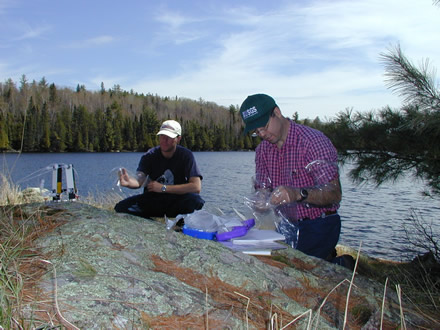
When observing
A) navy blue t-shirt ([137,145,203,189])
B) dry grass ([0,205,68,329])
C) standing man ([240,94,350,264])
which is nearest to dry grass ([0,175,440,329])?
dry grass ([0,205,68,329])

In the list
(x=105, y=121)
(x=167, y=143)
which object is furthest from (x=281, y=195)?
(x=105, y=121)

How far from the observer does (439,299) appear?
205cm

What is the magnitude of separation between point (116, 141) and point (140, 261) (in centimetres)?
7858

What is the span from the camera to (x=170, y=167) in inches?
245

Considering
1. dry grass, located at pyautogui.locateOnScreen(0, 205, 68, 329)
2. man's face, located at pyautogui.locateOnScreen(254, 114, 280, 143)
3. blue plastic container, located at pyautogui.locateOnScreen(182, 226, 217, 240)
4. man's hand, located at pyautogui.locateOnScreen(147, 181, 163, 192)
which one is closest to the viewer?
dry grass, located at pyautogui.locateOnScreen(0, 205, 68, 329)

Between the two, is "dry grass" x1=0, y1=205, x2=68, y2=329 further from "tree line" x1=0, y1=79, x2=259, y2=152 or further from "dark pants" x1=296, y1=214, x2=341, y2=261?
"tree line" x1=0, y1=79, x2=259, y2=152

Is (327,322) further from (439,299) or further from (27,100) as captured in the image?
(27,100)

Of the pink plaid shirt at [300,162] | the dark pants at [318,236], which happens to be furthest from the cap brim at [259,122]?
the dark pants at [318,236]

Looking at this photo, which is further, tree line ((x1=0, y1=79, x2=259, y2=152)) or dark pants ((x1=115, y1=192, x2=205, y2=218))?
tree line ((x1=0, y1=79, x2=259, y2=152))

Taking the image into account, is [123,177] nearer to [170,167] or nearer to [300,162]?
[170,167]

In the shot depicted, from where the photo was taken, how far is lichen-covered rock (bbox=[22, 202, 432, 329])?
4.17ft

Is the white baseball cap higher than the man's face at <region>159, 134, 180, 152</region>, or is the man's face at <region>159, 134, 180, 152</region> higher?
the white baseball cap

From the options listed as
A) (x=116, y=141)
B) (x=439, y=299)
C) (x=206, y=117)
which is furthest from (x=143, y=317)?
(x=206, y=117)

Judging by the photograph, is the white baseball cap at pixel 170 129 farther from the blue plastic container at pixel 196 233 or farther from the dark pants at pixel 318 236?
the blue plastic container at pixel 196 233
